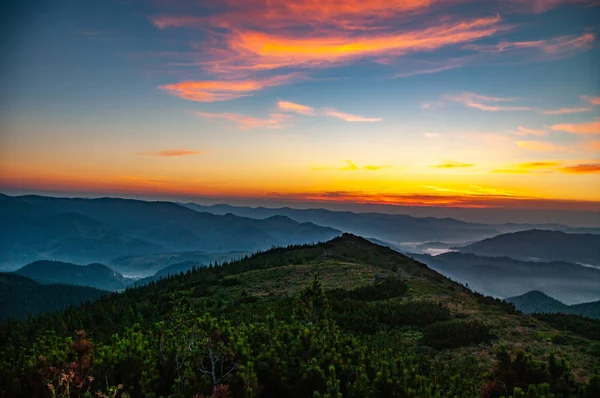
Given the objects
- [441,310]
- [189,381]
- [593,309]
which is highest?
[189,381]

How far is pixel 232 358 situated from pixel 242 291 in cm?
3664

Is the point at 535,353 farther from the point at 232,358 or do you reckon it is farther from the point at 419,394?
the point at 232,358

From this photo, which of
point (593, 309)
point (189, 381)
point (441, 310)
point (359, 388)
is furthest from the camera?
point (593, 309)

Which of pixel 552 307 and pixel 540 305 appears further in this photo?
pixel 540 305

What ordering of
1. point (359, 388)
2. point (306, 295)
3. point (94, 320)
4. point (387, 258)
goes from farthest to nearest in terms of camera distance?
point (387, 258), point (94, 320), point (306, 295), point (359, 388)

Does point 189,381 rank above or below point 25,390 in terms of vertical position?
above

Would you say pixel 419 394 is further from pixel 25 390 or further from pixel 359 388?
pixel 25 390

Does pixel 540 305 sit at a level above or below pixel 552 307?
below

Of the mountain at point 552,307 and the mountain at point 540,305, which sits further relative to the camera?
the mountain at point 540,305

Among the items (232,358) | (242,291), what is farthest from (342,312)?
(232,358)

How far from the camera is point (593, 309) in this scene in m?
125

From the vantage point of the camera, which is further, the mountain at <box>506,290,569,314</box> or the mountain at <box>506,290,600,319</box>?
the mountain at <box>506,290,569,314</box>

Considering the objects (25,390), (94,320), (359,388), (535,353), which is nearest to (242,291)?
(94,320)

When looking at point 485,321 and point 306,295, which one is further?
point 485,321
